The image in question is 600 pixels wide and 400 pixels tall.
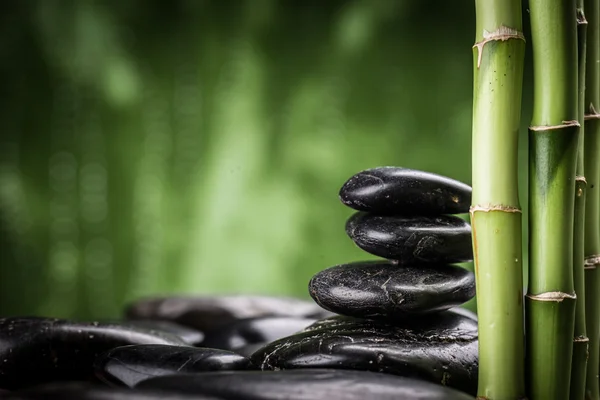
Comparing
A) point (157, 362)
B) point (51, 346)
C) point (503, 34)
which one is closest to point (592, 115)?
point (503, 34)

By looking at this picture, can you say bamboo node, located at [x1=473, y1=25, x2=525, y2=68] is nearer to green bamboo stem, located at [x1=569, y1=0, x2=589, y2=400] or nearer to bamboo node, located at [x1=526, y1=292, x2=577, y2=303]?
green bamboo stem, located at [x1=569, y1=0, x2=589, y2=400]

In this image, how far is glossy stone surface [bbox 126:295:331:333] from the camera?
1.99m

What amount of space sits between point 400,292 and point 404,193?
157mm

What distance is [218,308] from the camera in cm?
207

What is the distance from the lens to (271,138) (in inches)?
129

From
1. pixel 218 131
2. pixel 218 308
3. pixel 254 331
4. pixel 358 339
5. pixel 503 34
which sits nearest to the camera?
pixel 503 34

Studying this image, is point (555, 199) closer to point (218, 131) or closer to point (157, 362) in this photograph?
point (157, 362)

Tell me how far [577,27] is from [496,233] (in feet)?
0.93

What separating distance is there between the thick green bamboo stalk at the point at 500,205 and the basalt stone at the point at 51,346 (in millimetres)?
576

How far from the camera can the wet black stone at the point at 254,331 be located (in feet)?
4.17

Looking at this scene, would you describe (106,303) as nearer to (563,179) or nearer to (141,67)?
(141,67)

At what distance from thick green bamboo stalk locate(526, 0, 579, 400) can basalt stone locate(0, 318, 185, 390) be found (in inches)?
24.6

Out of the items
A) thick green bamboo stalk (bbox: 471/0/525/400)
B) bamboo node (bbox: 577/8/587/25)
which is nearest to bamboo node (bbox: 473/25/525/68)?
thick green bamboo stalk (bbox: 471/0/525/400)

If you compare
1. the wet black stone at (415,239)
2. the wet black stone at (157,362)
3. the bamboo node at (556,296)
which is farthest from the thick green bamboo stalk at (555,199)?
the wet black stone at (157,362)
